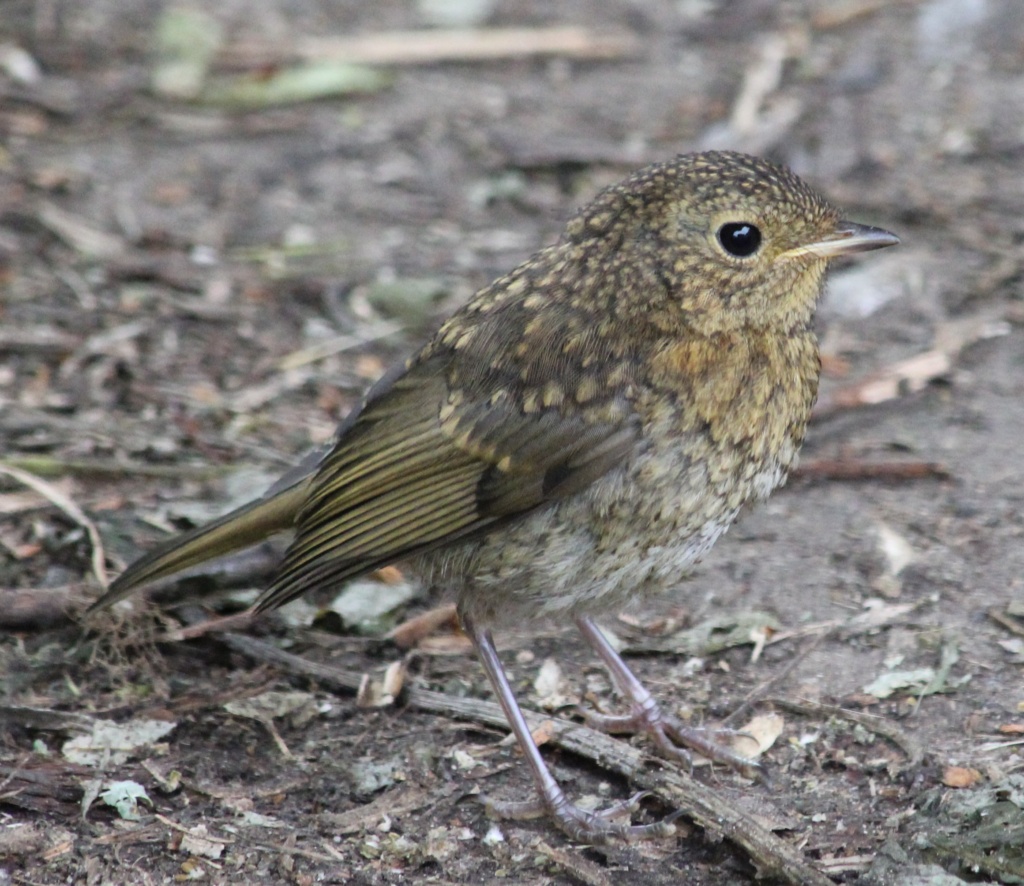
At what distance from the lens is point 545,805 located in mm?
3871

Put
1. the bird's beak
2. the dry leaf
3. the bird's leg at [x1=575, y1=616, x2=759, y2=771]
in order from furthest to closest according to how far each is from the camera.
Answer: the bird's leg at [x1=575, y1=616, x2=759, y2=771], the bird's beak, the dry leaf

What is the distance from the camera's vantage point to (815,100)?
295 inches

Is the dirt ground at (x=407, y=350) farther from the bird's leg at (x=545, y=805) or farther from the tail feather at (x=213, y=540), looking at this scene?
the tail feather at (x=213, y=540)

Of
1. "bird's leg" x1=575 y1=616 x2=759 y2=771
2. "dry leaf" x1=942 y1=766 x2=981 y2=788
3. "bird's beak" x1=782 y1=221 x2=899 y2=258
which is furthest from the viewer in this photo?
"bird's leg" x1=575 y1=616 x2=759 y2=771

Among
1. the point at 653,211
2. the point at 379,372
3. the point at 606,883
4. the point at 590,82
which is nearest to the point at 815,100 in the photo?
the point at 590,82

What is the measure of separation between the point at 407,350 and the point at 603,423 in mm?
2334

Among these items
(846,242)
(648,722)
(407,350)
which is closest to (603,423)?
(846,242)

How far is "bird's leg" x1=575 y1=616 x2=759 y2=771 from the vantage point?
406cm

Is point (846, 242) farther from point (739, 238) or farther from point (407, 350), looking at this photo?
point (407, 350)

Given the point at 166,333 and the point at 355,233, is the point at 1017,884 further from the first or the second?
the point at 355,233

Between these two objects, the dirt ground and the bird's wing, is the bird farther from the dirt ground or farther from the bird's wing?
the dirt ground

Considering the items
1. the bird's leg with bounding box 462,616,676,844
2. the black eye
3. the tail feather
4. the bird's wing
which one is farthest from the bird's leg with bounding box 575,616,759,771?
the black eye

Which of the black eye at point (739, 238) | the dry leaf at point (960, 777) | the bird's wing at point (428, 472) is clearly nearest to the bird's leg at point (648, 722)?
the dry leaf at point (960, 777)

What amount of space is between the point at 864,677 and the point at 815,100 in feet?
13.2
